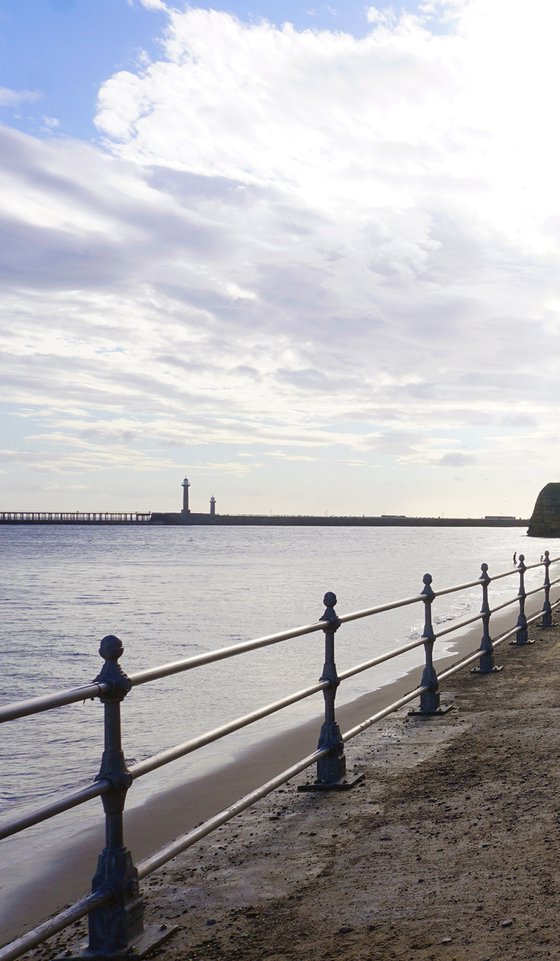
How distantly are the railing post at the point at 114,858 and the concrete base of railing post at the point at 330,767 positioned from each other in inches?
113

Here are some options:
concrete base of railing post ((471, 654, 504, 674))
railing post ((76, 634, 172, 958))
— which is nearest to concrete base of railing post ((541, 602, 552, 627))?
concrete base of railing post ((471, 654, 504, 674))

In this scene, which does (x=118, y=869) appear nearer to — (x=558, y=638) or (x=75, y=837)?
(x=75, y=837)

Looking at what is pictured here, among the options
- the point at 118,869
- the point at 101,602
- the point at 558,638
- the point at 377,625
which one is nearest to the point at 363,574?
the point at 101,602

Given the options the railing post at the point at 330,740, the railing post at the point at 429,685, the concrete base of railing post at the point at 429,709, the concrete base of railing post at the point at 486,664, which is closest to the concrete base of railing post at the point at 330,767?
the railing post at the point at 330,740

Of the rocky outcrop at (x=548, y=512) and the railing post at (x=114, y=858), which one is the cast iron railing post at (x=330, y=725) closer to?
the railing post at (x=114, y=858)

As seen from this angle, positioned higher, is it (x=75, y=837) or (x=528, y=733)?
(x=528, y=733)

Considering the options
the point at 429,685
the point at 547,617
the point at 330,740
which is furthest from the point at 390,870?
the point at 547,617

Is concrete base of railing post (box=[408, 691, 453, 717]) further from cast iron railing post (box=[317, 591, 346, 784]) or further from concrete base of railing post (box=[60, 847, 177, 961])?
concrete base of railing post (box=[60, 847, 177, 961])

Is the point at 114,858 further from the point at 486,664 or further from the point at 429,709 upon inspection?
the point at 486,664

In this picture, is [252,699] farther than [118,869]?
Yes

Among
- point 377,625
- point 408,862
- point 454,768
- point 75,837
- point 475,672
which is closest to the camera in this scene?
point 408,862

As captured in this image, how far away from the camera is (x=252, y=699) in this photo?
1652cm

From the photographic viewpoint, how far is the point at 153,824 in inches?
318

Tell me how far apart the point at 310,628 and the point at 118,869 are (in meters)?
2.63
